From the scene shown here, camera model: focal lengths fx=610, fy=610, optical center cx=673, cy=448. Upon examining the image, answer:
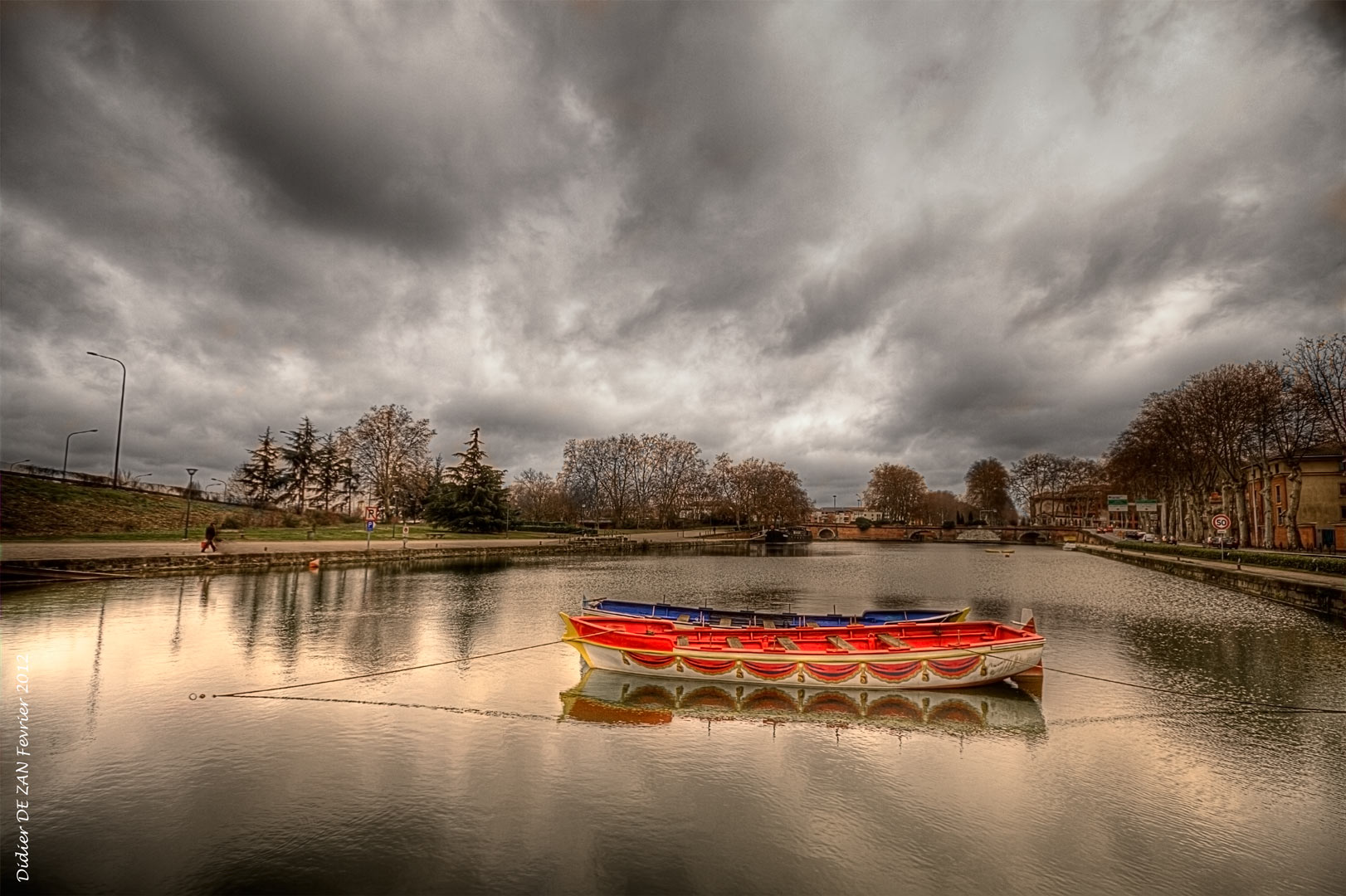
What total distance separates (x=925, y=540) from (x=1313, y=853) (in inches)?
5406

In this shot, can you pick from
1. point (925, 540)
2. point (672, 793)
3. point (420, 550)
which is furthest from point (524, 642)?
point (925, 540)

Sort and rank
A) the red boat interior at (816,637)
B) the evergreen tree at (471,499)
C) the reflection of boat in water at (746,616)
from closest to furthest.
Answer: the red boat interior at (816,637)
the reflection of boat in water at (746,616)
the evergreen tree at (471,499)

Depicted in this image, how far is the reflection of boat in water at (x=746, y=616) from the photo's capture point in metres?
21.4

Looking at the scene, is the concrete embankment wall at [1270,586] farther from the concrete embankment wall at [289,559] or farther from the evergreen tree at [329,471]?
the evergreen tree at [329,471]

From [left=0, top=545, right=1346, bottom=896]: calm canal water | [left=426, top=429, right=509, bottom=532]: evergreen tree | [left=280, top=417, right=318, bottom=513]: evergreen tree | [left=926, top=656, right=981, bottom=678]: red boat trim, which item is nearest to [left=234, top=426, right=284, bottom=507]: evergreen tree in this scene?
[left=280, top=417, right=318, bottom=513]: evergreen tree

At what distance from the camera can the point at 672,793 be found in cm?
1091

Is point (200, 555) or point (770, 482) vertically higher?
point (770, 482)

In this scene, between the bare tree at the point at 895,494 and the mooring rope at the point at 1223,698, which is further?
the bare tree at the point at 895,494

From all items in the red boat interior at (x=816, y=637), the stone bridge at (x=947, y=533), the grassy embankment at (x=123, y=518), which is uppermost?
the grassy embankment at (x=123, y=518)

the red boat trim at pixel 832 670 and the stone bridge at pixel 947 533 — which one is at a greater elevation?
the red boat trim at pixel 832 670

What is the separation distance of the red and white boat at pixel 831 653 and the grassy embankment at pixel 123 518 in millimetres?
43582

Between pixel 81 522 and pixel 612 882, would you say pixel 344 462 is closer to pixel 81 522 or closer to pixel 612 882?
pixel 81 522

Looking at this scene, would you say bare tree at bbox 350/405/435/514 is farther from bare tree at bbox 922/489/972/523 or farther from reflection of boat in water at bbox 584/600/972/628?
bare tree at bbox 922/489/972/523

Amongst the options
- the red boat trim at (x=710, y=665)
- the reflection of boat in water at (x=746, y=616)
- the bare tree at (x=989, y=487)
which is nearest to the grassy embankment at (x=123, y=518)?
the reflection of boat in water at (x=746, y=616)
